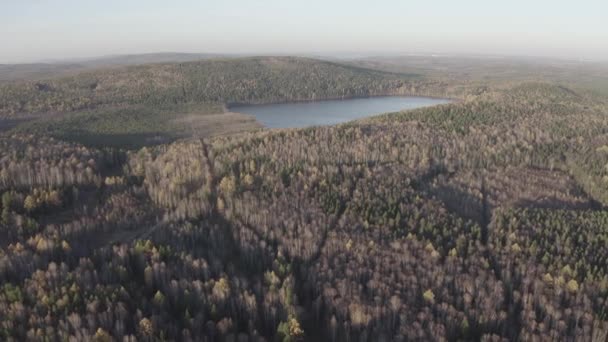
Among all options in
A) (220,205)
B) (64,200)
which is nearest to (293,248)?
(220,205)

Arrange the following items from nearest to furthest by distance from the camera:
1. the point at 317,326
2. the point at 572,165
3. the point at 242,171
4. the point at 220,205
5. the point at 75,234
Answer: the point at 317,326 < the point at 75,234 < the point at 220,205 < the point at 242,171 < the point at 572,165

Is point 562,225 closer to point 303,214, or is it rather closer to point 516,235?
point 516,235

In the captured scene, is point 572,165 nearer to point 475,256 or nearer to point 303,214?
point 475,256

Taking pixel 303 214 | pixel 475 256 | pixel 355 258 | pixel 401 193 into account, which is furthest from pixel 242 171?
pixel 475 256

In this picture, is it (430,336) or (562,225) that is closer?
(430,336)

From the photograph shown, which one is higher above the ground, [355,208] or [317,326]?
[355,208]

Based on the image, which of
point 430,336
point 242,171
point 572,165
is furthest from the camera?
point 572,165
